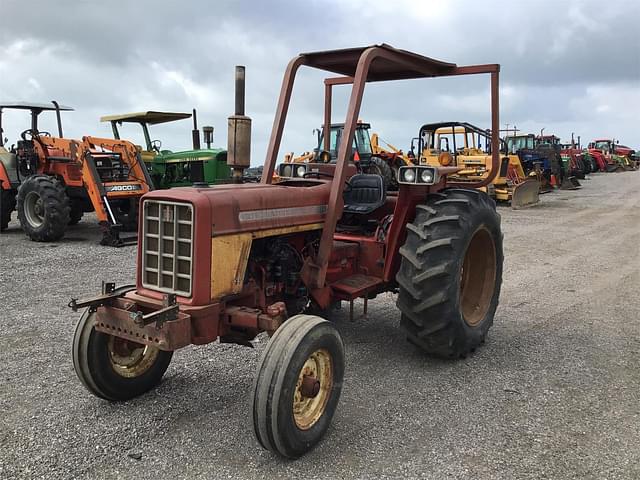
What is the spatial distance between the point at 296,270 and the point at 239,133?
1.00m

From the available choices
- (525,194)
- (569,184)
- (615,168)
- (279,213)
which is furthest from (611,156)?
(279,213)

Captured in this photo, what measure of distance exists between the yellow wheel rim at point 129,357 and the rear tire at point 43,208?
6.87 metres

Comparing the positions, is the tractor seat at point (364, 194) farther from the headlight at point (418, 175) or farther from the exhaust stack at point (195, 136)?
the exhaust stack at point (195, 136)

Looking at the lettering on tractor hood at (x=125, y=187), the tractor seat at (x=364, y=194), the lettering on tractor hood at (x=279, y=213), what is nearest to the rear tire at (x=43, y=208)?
the lettering on tractor hood at (x=125, y=187)

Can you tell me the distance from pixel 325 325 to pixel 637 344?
10.5 feet

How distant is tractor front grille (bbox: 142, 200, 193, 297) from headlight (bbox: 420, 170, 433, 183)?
6.09ft

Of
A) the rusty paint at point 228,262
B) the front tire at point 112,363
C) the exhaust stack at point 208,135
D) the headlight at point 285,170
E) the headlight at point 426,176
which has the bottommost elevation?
the front tire at point 112,363

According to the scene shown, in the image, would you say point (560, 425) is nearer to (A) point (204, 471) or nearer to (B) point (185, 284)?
(A) point (204, 471)

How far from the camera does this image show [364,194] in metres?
4.84

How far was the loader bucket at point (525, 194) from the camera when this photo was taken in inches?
650

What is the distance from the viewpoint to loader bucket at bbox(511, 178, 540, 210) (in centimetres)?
1650

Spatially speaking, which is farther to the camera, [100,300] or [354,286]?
[354,286]

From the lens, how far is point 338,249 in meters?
4.48

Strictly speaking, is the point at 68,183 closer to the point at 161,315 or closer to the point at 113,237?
the point at 113,237
